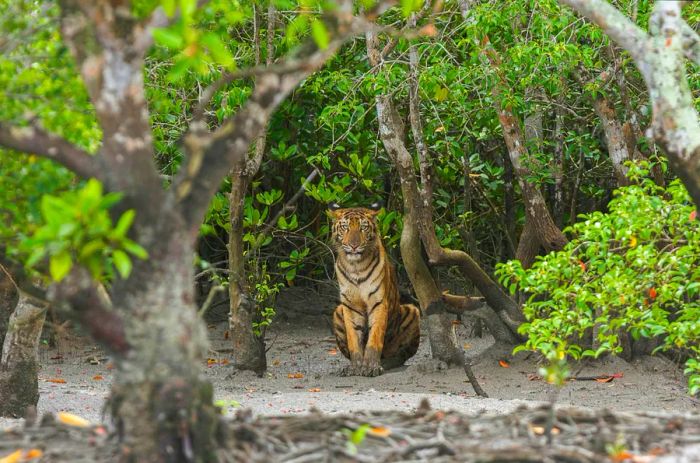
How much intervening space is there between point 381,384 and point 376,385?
7cm

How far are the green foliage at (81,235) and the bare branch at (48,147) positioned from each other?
0.31 m

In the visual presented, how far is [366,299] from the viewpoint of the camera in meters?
11.0

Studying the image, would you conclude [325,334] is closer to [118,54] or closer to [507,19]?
[507,19]

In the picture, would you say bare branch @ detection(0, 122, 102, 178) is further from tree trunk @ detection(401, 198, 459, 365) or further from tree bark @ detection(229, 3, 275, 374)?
tree trunk @ detection(401, 198, 459, 365)


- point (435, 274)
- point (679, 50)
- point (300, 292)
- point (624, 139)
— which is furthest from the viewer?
point (300, 292)

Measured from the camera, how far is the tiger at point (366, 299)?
10.9m

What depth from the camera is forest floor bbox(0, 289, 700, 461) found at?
8.01 m

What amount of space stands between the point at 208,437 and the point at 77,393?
508 centimetres

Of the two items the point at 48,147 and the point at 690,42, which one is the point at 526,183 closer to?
the point at 690,42

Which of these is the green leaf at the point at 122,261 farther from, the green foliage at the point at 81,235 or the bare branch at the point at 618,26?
the bare branch at the point at 618,26

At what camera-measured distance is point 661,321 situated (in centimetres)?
615

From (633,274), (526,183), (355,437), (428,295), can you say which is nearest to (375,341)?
(428,295)

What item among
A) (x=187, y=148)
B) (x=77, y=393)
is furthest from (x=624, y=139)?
(x=187, y=148)

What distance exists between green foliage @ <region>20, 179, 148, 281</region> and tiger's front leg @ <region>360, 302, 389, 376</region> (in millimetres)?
7120
